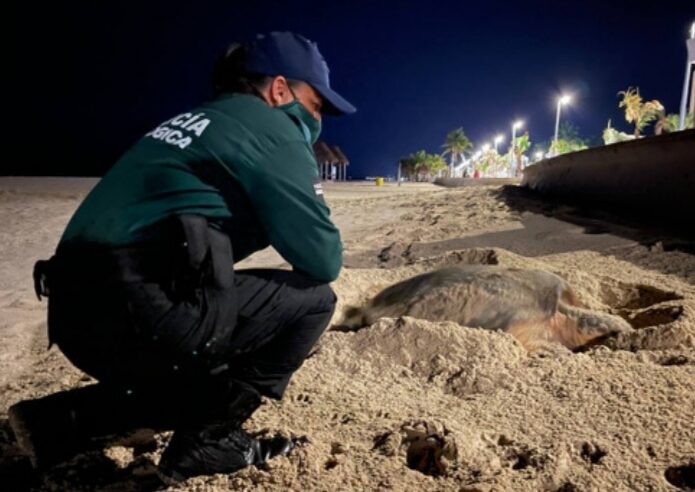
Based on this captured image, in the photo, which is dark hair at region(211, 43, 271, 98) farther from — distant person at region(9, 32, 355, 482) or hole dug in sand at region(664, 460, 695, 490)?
hole dug in sand at region(664, 460, 695, 490)

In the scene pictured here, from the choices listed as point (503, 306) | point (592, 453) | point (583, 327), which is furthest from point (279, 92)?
point (583, 327)

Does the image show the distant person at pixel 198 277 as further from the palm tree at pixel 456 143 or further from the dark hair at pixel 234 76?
the palm tree at pixel 456 143

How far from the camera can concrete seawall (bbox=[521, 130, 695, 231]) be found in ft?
13.8

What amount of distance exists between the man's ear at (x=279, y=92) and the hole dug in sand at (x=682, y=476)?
53.5 inches

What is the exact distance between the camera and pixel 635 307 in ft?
9.80

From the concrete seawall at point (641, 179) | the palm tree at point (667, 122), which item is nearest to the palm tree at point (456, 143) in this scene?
the palm tree at point (667, 122)

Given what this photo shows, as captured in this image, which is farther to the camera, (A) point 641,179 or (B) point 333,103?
(A) point 641,179

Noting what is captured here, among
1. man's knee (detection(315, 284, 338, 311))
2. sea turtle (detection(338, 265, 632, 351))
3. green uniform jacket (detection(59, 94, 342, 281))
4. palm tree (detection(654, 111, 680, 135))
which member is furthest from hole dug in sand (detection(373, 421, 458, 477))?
palm tree (detection(654, 111, 680, 135))

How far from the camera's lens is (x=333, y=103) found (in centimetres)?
155

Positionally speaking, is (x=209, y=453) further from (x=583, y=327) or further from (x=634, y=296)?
(x=634, y=296)

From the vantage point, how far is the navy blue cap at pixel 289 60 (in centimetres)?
148

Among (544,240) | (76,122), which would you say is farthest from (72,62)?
(544,240)

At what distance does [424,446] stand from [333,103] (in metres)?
1.00

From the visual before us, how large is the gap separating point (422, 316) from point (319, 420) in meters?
1.05
